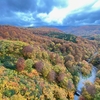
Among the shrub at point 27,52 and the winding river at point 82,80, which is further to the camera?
the shrub at point 27,52

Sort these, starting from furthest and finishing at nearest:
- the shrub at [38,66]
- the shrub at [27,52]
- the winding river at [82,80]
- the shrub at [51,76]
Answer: the shrub at [27,52] < the winding river at [82,80] < the shrub at [38,66] < the shrub at [51,76]

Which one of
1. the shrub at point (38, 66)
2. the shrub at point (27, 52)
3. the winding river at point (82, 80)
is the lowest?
the winding river at point (82, 80)

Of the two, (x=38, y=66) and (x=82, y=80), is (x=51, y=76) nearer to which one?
(x=38, y=66)

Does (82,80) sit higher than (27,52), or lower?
lower

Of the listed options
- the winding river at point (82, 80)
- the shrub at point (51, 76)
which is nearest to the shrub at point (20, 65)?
the shrub at point (51, 76)

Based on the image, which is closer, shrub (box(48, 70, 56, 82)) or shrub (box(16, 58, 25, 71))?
shrub (box(16, 58, 25, 71))

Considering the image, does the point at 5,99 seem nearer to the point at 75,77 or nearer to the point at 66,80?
the point at 66,80

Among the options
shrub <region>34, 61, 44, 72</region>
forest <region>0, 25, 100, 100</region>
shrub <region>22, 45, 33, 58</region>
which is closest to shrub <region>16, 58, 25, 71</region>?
forest <region>0, 25, 100, 100</region>

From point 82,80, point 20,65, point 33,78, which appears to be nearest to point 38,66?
point 20,65

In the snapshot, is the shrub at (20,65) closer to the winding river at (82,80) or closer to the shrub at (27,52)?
the shrub at (27,52)

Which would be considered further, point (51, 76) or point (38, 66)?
point (38, 66)

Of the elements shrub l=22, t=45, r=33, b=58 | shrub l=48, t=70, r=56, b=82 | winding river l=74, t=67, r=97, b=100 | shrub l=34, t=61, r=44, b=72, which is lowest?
winding river l=74, t=67, r=97, b=100

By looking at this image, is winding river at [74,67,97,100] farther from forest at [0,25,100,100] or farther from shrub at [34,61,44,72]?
shrub at [34,61,44,72]

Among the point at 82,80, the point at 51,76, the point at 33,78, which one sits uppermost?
the point at 33,78
